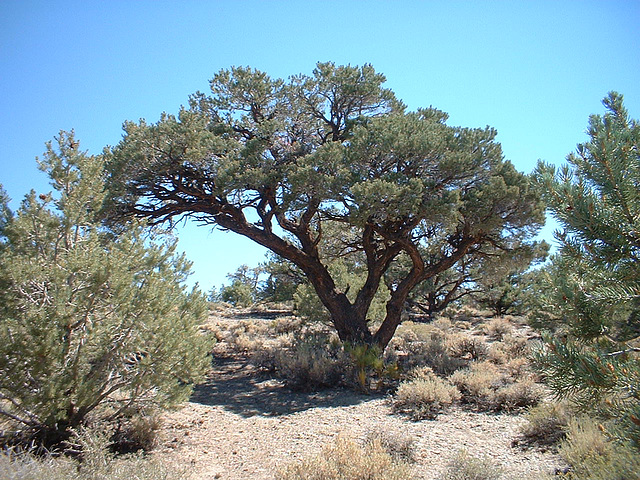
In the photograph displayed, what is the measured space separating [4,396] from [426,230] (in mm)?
10400

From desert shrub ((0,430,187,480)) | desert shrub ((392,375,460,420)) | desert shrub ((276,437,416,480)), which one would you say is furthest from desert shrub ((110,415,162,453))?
desert shrub ((392,375,460,420))

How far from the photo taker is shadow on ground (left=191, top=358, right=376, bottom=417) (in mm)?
7992

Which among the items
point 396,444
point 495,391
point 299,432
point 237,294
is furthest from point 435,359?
point 237,294

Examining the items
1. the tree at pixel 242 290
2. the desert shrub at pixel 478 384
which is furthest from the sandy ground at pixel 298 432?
the tree at pixel 242 290

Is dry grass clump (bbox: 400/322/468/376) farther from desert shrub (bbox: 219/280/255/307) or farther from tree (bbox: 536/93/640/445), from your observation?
desert shrub (bbox: 219/280/255/307)

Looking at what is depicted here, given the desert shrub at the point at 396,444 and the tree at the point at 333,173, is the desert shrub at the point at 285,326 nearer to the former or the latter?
the tree at the point at 333,173

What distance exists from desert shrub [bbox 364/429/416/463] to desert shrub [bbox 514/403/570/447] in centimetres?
144

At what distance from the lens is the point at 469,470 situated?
4.12 m

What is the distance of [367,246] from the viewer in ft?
39.4

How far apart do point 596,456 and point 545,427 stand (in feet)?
5.72

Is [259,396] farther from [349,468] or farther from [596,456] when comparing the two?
[596,456]

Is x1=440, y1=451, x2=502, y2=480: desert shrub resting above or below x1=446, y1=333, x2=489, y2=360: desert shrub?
below

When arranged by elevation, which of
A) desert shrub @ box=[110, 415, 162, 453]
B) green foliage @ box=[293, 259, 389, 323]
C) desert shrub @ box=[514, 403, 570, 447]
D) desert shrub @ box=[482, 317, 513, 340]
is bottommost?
desert shrub @ box=[110, 415, 162, 453]

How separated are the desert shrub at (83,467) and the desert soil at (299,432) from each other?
1.91 feet
